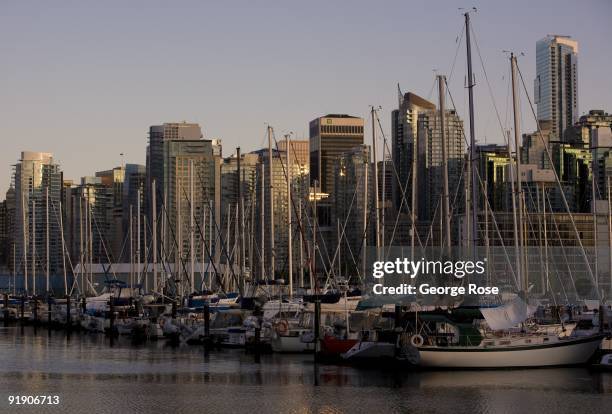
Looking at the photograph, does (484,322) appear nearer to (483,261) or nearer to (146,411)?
(483,261)

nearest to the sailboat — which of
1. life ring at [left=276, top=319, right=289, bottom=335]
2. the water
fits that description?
the water

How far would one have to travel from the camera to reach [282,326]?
6272 centimetres

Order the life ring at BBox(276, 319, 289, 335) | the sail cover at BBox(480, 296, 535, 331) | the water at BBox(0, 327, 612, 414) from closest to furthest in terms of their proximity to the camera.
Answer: the water at BBox(0, 327, 612, 414)
the sail cover at BBox(480, 296, 535, 331)
the life ring at BBox(276, 319, 289, 335)

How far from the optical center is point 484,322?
5222cm

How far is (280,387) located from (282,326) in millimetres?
14661

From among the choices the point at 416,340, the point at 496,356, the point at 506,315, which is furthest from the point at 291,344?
the point at 506,315

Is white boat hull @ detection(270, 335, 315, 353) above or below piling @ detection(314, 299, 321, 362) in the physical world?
below

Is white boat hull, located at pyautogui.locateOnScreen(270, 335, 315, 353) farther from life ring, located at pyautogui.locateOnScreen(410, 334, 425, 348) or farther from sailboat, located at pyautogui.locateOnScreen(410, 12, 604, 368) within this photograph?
life ring, located at pyautogui.locateOnScreen(410, 334, 425, 348)

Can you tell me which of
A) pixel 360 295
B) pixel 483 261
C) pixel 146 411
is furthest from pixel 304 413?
pixel 360 295

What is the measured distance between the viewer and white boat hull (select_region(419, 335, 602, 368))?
5038cm

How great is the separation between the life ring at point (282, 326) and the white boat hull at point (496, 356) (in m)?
12.7

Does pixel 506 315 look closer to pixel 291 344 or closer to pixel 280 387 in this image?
pixel 280 387

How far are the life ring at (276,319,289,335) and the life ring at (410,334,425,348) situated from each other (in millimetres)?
12500

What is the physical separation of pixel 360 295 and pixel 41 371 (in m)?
24.1
